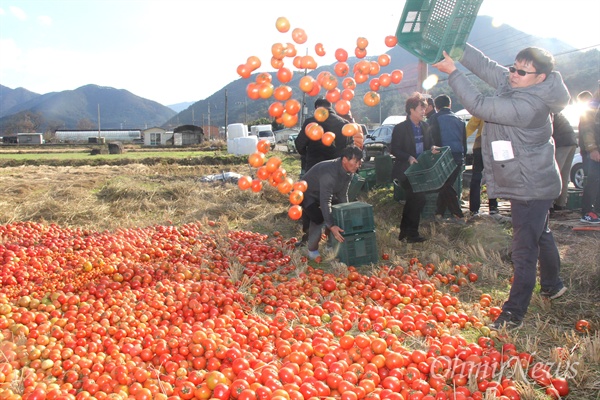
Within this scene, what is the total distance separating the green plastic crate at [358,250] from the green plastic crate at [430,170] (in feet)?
3.89

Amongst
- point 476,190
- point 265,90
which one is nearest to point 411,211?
point 476,190

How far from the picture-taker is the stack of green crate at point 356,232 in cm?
538

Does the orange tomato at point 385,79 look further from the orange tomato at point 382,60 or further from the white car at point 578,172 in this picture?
the white car at point 578,172

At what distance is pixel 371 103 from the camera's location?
487cm

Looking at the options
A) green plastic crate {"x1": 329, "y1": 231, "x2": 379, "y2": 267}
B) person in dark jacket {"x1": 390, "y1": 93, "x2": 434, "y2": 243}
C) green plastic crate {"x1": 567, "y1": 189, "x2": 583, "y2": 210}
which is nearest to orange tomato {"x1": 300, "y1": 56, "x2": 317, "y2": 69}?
green plastic crate {"x1": 329, "y1": 231, "x2": 379, "y2": 267}

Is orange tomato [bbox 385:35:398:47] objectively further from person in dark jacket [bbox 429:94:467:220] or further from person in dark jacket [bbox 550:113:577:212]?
person in dark jacket [bbox 550:113:577:212]

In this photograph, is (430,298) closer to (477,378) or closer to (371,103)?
(477,378)

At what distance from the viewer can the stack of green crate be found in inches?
212

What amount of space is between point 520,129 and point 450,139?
368cm

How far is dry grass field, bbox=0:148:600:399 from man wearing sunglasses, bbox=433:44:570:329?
0.48 metres

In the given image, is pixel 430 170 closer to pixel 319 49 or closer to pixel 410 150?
pixel 410 150

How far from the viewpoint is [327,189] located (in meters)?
5.50

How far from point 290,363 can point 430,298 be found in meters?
1.89

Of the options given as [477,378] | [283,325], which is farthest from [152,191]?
[477,378]
